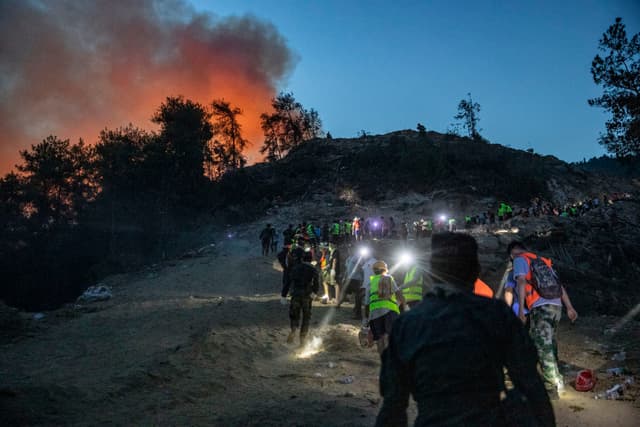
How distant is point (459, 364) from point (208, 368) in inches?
252

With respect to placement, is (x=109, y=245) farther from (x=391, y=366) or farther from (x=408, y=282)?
(x=391, y=366)

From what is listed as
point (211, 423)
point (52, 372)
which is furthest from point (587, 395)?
point (52, 372)

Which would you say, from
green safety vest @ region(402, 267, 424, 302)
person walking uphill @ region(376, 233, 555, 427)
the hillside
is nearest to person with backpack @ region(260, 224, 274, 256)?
the hillside

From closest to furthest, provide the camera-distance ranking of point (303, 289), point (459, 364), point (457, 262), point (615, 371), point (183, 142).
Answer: point (459, 364)
point (457, 262)
point (615, 371)
point (303, 289)
point (183, 142)

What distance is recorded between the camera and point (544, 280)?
5.57 m

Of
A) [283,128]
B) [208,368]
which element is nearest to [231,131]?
[283,128]

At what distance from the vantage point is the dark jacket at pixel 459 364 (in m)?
1.78

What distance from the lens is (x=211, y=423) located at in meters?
4.91

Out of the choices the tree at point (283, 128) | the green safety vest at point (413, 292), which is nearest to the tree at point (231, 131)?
the tree at point (283, 128)

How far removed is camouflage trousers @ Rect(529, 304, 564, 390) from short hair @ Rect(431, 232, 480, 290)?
3971 mm

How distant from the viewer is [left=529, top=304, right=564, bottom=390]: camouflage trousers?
17.8 feet

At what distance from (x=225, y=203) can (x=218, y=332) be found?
117ft

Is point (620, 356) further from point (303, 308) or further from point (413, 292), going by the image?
point (303, 308)

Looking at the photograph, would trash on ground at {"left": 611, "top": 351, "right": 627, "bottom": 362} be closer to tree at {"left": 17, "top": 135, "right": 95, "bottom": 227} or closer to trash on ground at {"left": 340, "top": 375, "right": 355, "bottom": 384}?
trash on ground at {"left": 340, "top": 375, "right": 355, "bottom": 384}
